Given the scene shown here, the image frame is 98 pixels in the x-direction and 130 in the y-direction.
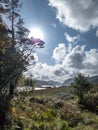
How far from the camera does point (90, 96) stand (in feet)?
162

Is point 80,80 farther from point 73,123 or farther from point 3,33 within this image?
point 3,33

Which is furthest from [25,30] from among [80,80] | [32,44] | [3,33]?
[80,80]


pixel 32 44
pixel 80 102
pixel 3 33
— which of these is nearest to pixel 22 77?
pixel 32 44

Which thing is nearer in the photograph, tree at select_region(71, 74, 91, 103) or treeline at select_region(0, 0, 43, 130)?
treeline at select_region(0, 0, 43, 130)

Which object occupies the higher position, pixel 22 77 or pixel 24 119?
pixel 22 77

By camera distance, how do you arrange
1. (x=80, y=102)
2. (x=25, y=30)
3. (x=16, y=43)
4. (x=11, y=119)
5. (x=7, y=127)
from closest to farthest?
1. (x=7, y=127)
2. (x=11, y=119)
3. (x=16, y=43)
4. (x=25, y=30)
5. (x=80, y=102)

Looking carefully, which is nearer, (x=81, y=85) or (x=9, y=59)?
(x=9, y=59)

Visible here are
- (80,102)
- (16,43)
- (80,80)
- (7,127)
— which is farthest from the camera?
(80,80)

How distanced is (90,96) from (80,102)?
8.28 feet

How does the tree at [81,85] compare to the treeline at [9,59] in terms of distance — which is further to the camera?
the tree at [81,85]

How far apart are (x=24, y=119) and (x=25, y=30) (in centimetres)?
820

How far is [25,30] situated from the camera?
1029 inches

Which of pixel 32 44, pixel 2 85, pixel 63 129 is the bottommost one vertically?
pixel 63 129

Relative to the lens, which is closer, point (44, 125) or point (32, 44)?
point (44, 125)
